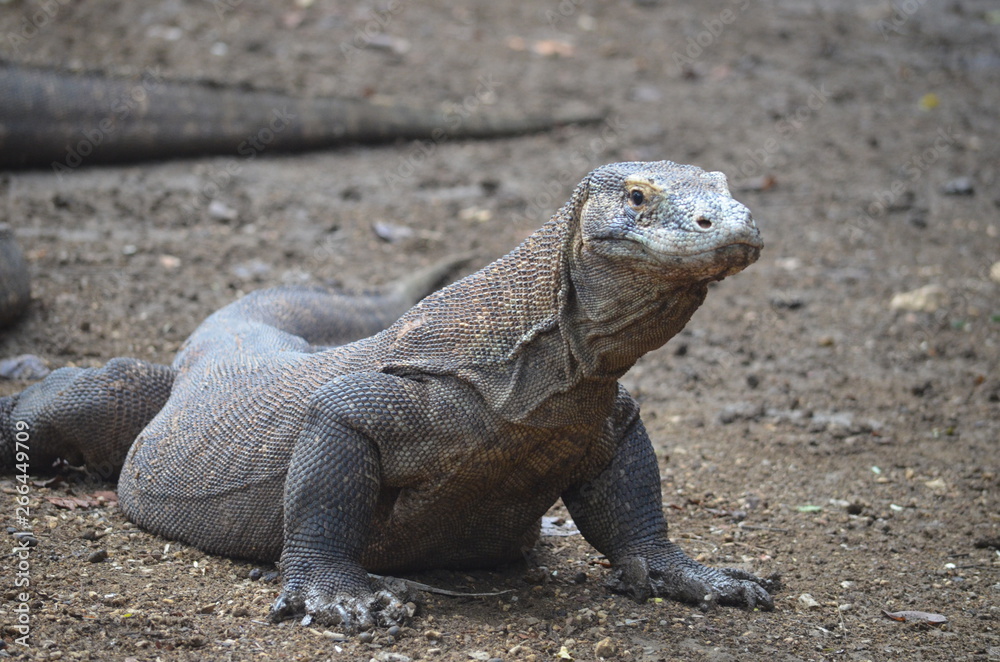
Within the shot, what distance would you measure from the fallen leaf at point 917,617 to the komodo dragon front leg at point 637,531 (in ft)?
1.61

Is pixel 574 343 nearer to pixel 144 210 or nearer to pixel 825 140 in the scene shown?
pixel 144 210

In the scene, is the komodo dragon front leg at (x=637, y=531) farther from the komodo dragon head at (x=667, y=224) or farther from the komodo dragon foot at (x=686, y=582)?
the komodo dragon head at (x=667, y=224)

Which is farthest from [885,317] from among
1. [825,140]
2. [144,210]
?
[144,210]

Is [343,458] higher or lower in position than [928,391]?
higher

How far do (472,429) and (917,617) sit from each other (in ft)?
6.57

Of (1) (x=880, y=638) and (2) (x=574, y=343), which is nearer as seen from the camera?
(2) (x=574, y=343)

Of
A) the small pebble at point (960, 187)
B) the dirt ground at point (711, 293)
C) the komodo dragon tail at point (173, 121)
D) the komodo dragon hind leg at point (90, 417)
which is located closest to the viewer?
the dirt ground at point (711, 293)

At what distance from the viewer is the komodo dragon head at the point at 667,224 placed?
333cm

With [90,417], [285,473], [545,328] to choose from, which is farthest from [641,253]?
[90,417]

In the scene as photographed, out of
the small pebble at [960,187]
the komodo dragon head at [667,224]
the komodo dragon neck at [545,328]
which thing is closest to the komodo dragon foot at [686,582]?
the komodo dragon neck at [545,328]

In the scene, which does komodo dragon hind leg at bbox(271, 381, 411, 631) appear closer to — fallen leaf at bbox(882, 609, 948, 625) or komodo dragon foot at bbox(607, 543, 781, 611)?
komodo dragon foot at bbox(607, 543, 781, 611)

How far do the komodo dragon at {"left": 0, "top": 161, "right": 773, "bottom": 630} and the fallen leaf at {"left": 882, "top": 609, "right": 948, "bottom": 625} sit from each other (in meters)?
0.53

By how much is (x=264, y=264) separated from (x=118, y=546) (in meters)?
4.35

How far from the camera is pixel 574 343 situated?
3.84 metres
